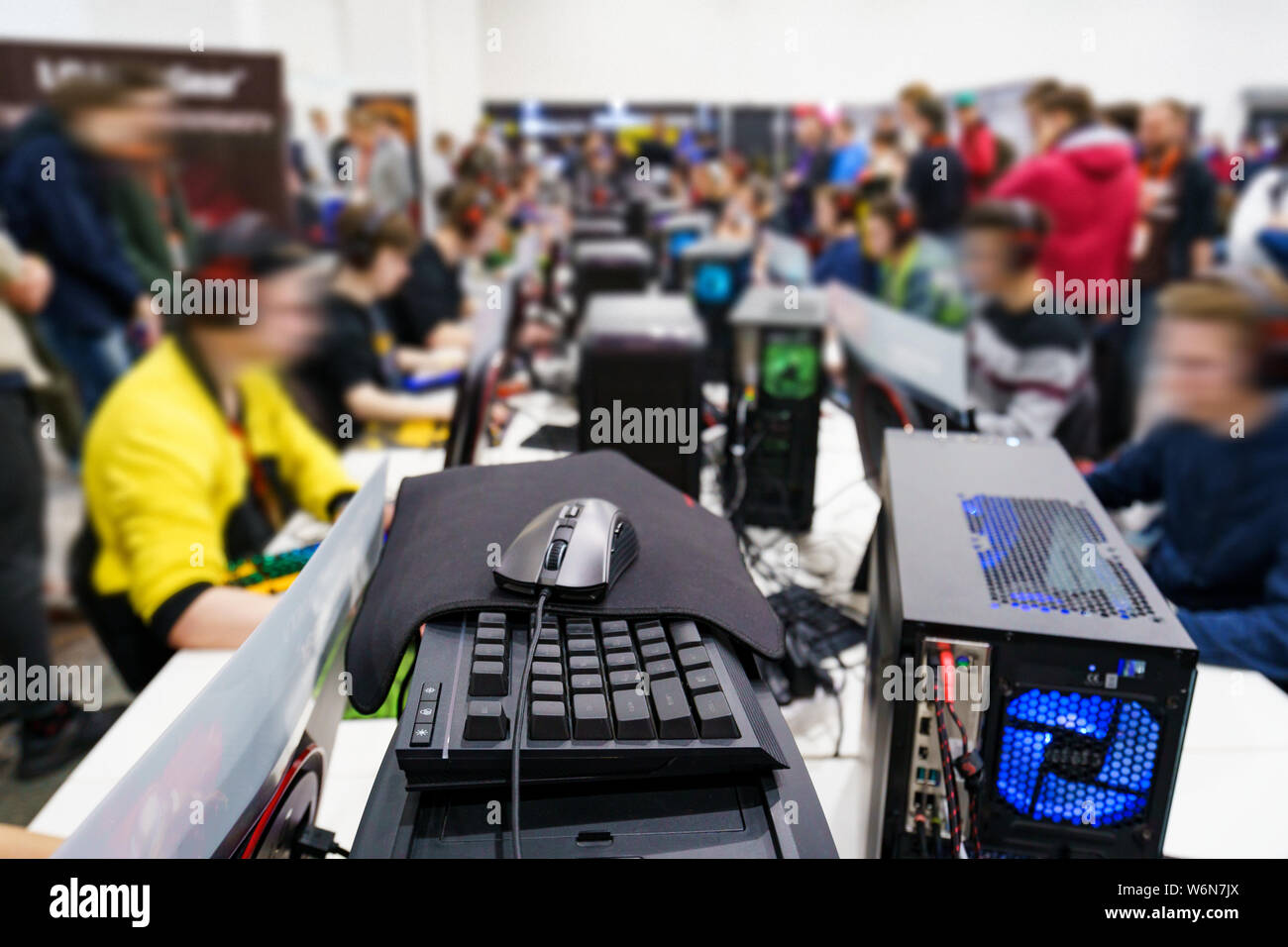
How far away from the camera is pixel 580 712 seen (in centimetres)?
49

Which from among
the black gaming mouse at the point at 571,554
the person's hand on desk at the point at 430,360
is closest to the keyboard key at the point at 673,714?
the black gaming mouse at the point at 571,554

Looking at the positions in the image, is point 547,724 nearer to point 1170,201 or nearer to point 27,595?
point 27,595

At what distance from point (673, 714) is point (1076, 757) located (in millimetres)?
325

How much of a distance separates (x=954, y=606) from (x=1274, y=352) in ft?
2.16

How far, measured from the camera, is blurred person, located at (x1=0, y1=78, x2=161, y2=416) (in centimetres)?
253

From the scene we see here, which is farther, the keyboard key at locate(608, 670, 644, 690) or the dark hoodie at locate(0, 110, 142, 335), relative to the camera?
the dark hoodie at locate(0, 110, 142, 335)

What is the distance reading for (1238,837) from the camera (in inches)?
29.5

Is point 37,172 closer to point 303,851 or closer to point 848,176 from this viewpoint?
point 303,851

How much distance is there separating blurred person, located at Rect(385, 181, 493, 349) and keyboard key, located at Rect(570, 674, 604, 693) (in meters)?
2.56

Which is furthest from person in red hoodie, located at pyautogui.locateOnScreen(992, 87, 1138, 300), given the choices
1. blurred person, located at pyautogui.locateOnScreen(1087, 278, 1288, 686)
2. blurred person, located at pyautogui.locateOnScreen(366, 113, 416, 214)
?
blurred person, located at pyautogui.locateOnScreen(366, 113, 416, 214)

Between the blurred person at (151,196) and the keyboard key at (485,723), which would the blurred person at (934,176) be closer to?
the blurred person at (151,196)

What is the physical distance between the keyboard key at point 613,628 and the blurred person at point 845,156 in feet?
16.7

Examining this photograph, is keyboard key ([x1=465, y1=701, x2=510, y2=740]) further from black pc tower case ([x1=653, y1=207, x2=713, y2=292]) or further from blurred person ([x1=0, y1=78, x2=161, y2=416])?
black pc tower case ([x1=653, y1=207, x2=713, y2=292])

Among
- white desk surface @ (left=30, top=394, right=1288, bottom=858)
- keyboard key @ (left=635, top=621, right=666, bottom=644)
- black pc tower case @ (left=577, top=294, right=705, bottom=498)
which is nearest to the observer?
keyboard key @ (left=635, top=621, right=666, bottom=644)
